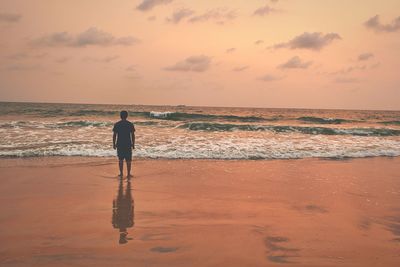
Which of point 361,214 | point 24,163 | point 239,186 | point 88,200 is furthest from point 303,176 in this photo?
point 24,163

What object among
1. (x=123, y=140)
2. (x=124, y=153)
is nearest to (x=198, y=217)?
(x=124, y=153)

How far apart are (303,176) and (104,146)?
26.0 feet

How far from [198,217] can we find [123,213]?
3.88 ft

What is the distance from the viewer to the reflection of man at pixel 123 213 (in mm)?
4770

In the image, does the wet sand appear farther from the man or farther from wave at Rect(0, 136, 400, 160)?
wave at Rect(0, 136, 400, 160)

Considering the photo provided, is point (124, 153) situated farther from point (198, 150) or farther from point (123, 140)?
point (198, 150)

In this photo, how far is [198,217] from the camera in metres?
5.51

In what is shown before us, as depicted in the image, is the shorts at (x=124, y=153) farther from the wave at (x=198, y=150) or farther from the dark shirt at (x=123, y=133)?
the wave at (x=198, y=150)

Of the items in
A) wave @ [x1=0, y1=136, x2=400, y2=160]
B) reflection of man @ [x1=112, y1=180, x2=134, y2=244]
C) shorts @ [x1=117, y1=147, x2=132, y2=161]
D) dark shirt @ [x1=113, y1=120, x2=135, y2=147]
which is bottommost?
reflection of man @ [x1=112, y1=180, x2=134, y2=244]

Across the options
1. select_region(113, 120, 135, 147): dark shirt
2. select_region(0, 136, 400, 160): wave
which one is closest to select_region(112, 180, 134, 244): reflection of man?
select_region(113, 120, 135, 147): dark shirt

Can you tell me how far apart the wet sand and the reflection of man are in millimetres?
16

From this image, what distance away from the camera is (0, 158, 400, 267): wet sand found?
4012 mm

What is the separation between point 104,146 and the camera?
1386 centimetres

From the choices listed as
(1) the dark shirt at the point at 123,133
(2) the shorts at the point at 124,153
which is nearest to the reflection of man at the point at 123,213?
(2) the shorts at the point at 124,153
